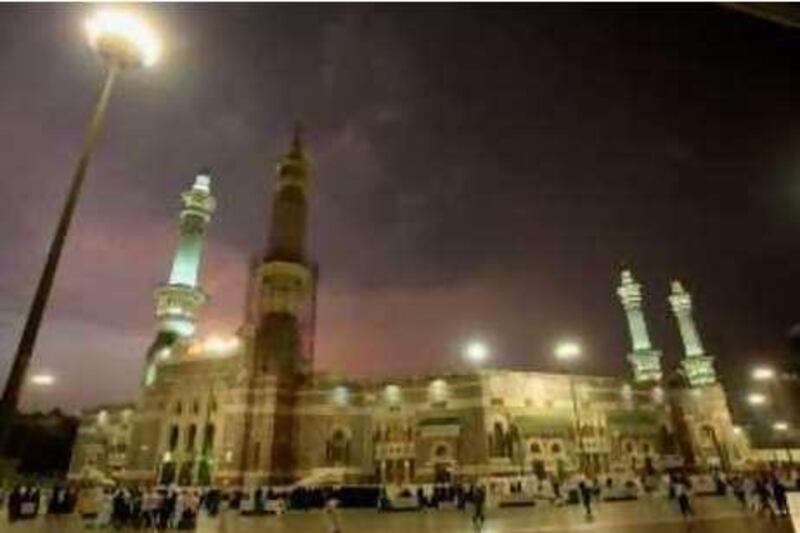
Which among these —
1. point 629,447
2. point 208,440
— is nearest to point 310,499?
point 208,440

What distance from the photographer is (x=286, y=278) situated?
59.7 metres

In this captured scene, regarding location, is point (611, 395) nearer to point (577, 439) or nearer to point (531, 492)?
point (577, 439)

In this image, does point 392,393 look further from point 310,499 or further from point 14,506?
point 14,506

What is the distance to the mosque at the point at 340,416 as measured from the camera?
→ 48469 millimetres

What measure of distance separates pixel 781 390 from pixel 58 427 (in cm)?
10079

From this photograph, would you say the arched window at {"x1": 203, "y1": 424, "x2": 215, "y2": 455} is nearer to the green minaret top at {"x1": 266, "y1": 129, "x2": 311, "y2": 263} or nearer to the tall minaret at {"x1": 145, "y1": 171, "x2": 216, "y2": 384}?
the tall minaret at {"x1": 145, "y1": 171, "x2": 216, "y2": 384}

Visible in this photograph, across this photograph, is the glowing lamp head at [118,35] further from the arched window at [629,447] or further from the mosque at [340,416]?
the arched window at [629,447]

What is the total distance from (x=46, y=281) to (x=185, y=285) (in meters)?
70.3

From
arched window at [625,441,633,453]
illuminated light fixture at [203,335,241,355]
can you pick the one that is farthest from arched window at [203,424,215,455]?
arched window at [625,441,633,453]

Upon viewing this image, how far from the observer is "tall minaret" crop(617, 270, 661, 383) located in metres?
79.1

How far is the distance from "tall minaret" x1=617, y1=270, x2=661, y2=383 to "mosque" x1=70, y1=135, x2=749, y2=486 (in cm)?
1185

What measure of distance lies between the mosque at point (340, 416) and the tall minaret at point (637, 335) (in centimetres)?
1185

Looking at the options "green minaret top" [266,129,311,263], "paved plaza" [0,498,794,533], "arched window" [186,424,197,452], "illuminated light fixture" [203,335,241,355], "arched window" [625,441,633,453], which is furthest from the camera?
"green minaret top" [266,129,311,263]

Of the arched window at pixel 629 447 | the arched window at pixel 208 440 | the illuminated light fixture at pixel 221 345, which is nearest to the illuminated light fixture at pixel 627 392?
the arched window at pixel 629 447
